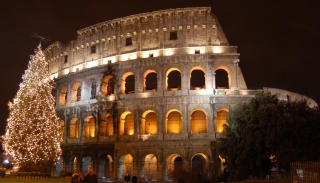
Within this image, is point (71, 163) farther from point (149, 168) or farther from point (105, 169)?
point (149, 168)

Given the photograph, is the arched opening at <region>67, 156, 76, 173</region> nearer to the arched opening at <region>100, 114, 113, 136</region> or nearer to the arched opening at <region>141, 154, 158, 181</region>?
the arched opening at <region>100, 114, 113, 136</region>

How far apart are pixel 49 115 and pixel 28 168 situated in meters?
4.65

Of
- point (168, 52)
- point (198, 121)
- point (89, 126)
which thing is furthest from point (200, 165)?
point (89, 126)

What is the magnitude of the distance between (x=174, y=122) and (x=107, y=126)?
22.8 feet

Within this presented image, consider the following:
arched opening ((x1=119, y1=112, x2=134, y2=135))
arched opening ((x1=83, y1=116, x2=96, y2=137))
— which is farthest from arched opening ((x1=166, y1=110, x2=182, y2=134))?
arched opening ((x1=83, y1=116, x2=96, y2=137))

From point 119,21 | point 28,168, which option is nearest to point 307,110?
point 119,21

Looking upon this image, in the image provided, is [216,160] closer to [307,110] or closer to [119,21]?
[307,110]

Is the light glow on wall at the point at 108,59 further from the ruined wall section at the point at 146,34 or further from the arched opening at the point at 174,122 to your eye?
the arched opening at the point at 174,122

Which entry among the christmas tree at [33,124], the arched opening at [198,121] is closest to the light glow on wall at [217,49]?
the arched opening at [198,121]

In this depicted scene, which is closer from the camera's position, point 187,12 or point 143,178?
point 143,178

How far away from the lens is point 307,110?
72.8ft

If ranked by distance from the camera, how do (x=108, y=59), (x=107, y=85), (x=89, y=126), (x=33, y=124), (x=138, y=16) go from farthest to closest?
(x=89, y=126) < (x=107, y=85) < (x=108, y=59) < (x=138, y=16) < (x=33, y=124)

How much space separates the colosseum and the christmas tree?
4260 mm

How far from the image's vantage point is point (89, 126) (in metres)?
34.5
